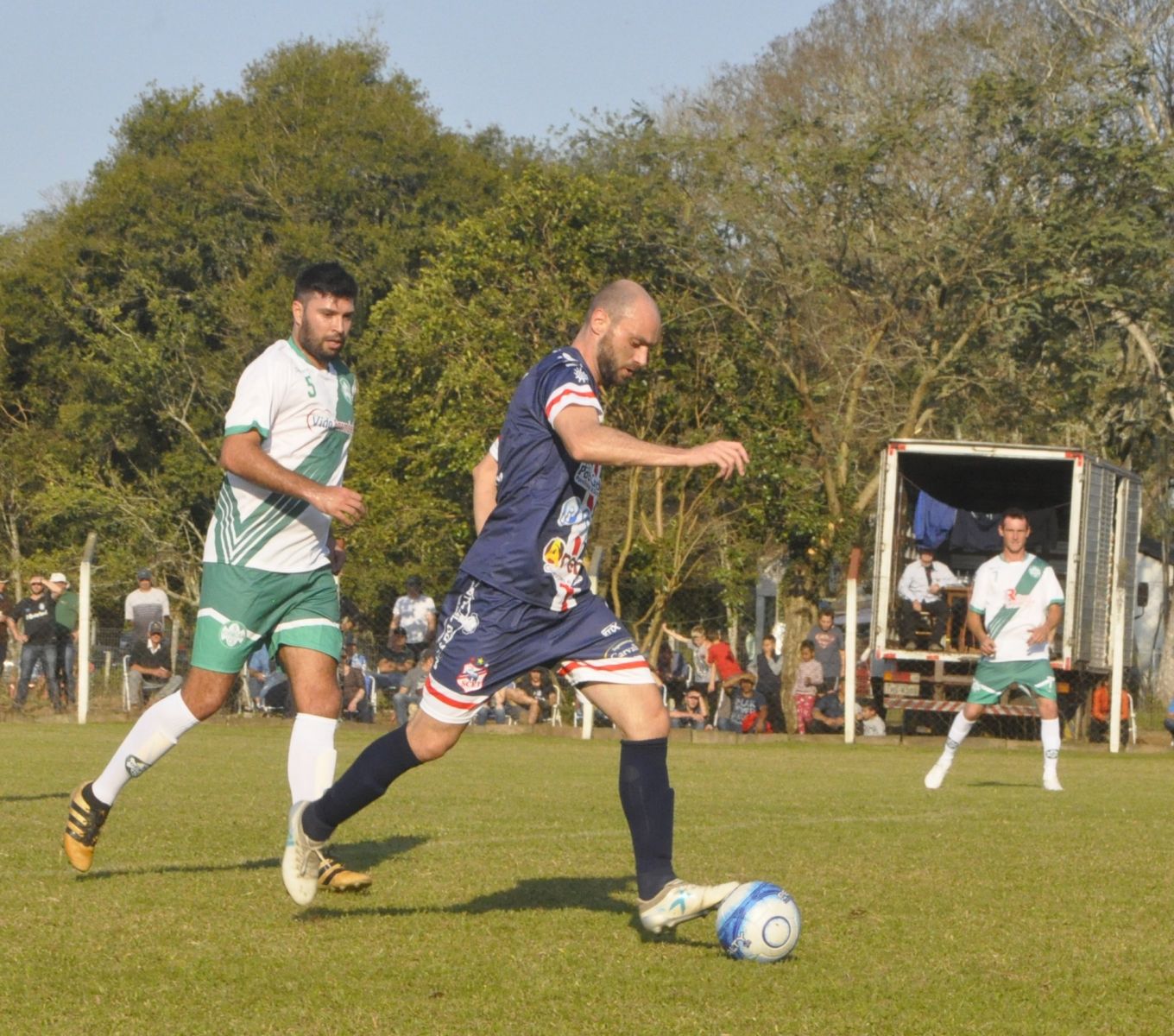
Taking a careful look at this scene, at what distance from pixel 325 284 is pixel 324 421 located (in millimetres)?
507

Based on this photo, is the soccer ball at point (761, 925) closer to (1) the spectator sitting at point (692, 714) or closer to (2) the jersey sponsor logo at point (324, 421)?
(2) the jersey sponsor logo at point (324, 421)

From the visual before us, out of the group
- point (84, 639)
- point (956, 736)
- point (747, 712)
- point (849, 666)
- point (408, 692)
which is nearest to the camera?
point (956, 736)

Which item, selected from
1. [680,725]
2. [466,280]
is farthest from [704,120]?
[680,725]

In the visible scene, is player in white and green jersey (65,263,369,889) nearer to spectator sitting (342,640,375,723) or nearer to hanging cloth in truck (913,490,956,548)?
spectator sitting (342,640,375,723)

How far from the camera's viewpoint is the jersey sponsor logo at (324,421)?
21.4 ft

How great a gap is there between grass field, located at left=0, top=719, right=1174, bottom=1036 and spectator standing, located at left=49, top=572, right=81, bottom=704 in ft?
37.2

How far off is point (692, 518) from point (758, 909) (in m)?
23.3

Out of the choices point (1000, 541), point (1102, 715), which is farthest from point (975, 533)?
point (1102, 715)

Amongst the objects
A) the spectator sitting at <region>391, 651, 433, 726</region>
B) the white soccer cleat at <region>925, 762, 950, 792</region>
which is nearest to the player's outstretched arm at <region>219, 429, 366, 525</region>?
the white soccer cleat at <region>925, 762, 950, 792</region>

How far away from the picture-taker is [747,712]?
21672 mm

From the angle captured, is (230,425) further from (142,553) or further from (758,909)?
(142,553)

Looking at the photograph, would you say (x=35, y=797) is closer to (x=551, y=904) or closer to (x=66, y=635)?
(x=551, y=904)

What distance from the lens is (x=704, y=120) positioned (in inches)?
1312

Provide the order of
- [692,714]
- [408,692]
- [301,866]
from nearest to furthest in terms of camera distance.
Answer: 1. [301,866]
2. [408,692]
3. [692,714]
